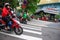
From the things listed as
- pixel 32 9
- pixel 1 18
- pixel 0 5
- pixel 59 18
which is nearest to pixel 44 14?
pixel 59 18

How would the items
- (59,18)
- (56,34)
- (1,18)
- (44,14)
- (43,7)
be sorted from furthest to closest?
(43,7), (44,14), (59,18), (1,18), (56,34)

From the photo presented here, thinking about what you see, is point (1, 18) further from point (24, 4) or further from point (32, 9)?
point (32, 9)

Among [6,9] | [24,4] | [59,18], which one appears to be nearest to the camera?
[6,9]

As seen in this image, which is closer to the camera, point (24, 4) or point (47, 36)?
point (47, 36)

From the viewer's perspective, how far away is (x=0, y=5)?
1580 centimetres

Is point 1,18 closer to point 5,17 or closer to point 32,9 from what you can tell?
point 5,17

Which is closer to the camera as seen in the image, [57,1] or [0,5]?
[0,5]

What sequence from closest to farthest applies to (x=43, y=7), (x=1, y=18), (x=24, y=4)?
1. (x=1, y=18)
2. (x=24, y=4)
3. (x=43, y=7)

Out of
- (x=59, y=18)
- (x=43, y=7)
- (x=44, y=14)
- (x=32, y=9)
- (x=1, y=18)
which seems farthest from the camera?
(x=43, y=7)

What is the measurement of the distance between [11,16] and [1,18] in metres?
0.84

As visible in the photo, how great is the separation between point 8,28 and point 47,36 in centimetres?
388

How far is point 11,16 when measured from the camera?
34.6 ft

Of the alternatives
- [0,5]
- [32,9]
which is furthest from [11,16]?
[32,9]

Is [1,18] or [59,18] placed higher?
[1,18]
